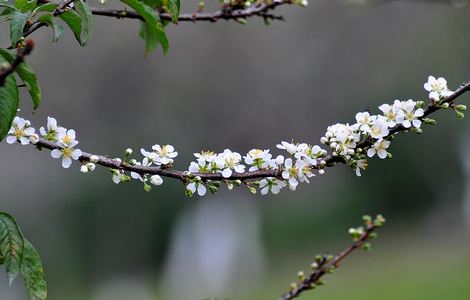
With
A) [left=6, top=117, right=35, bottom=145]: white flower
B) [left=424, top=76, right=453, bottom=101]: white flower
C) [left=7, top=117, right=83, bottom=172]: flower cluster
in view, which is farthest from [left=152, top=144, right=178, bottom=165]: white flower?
[left=424, top=76, right=453, bottom=101]: white flower

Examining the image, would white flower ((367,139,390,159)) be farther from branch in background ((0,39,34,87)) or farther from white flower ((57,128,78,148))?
branch in background ((0,39,34,87))

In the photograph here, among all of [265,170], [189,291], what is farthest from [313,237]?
[265,170]

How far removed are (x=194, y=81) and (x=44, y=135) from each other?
1203cm

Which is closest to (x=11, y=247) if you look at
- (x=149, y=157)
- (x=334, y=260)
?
(x=149, y=157)

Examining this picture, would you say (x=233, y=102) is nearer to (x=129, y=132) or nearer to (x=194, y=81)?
(x=194, y=81)

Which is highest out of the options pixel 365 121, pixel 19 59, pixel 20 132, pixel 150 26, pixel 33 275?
pixel 150 26

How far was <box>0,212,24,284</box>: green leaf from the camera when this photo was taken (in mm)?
1229

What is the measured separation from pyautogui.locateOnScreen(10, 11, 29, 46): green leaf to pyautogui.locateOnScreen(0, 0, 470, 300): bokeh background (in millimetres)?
10446

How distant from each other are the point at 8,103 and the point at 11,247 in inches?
10.5

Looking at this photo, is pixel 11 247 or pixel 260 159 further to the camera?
pixel 260 159

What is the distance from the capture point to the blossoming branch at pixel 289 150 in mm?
1329

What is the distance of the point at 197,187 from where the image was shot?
53.4 inches

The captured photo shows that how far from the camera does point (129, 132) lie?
42.7ft

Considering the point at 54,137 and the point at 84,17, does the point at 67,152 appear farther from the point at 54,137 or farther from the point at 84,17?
the point at 84,17
